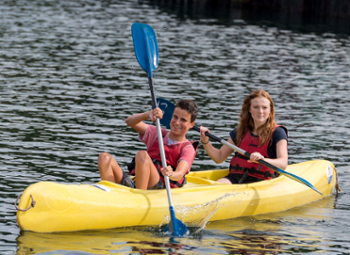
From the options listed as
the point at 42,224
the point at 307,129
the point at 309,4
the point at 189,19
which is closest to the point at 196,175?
the point at 42,224

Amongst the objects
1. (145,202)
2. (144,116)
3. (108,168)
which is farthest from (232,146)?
(108,168)

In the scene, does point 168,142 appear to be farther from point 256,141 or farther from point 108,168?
point 256,141

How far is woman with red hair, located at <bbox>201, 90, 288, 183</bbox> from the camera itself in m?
6.94

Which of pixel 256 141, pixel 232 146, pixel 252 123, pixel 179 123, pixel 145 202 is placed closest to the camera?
pixel 145 202

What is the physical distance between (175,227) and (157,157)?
0.83m

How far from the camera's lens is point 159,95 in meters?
12.9

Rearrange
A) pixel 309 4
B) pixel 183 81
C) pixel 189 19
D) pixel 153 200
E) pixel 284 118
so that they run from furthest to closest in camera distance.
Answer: pixel 309 4 < pixel 189 19 < pixel 183 81 < pixel 284 118 < pixel 153 200

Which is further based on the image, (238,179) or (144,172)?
(238,179)

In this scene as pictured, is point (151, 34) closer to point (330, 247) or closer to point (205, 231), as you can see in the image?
point (205, 231)

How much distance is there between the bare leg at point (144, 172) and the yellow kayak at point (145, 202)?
0.34ft

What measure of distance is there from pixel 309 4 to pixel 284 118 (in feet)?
79.1

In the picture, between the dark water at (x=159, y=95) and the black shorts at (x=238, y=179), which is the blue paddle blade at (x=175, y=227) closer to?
the dark water at (x=159, y=95)

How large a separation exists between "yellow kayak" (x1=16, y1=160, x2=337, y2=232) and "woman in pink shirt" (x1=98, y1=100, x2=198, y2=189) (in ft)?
0.50

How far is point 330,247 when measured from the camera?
588cm
